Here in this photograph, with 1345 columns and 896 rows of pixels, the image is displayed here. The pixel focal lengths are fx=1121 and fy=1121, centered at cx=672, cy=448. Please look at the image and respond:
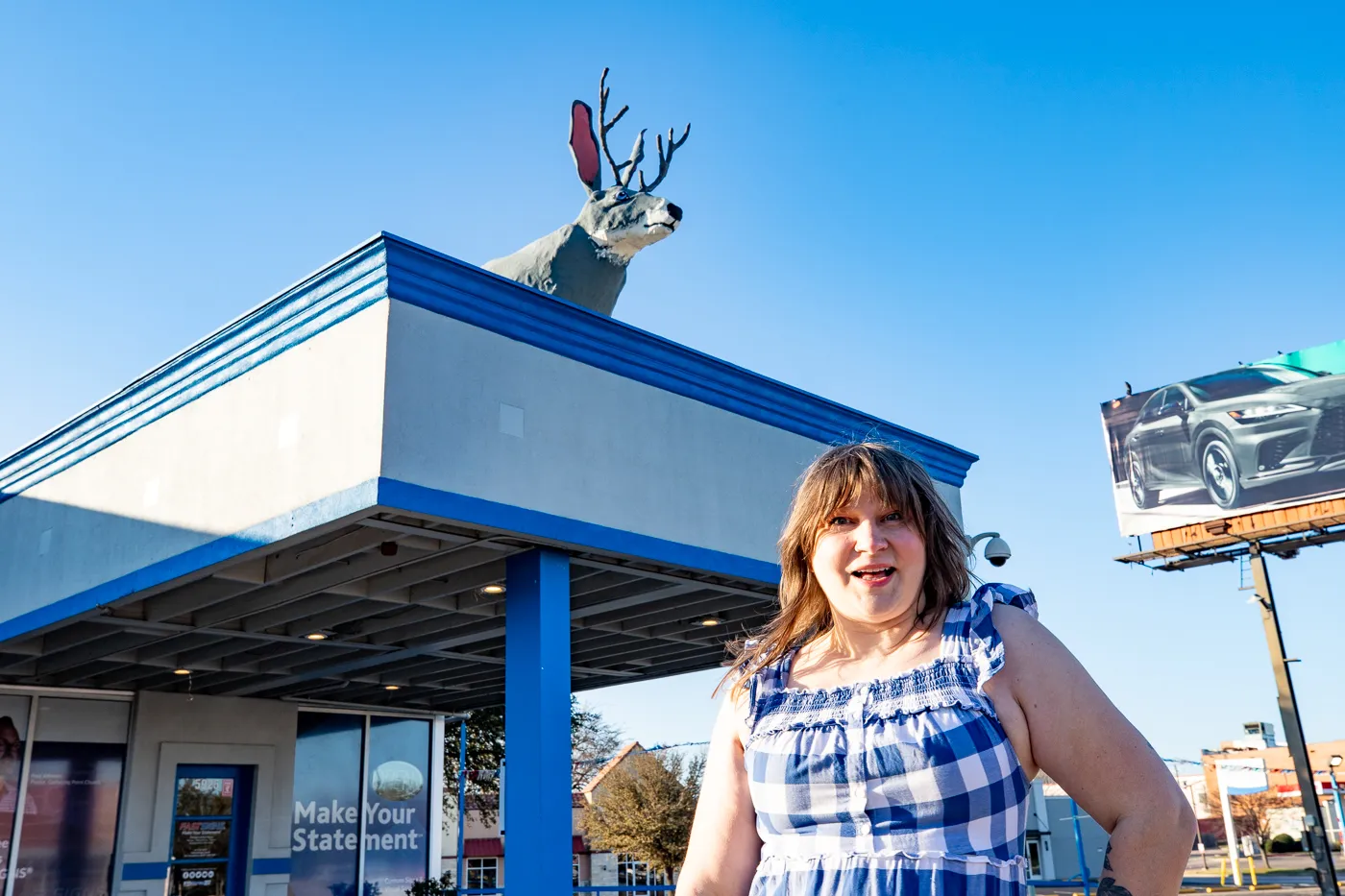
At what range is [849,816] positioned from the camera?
1.67 metres

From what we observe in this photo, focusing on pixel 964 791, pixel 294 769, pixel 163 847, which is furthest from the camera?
pixel 294 769

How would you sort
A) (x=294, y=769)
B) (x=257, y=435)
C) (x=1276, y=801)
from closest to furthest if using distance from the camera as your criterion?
1. (x=257, y=435)
2. (x=294, y=769)
3. (x=1276, y=801)

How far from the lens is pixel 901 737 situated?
1.65 metres

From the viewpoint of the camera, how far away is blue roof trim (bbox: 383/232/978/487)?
6.66 meters

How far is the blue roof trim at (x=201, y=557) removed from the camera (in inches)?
249

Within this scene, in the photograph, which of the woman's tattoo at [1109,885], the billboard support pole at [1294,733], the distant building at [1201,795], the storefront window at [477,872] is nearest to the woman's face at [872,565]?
the woman's tattoo at [1109,885]

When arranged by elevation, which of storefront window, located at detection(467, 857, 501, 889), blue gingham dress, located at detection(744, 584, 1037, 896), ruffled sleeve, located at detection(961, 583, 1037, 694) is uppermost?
ruffled sleeve, located at detection(961, 583, 1037, 694)

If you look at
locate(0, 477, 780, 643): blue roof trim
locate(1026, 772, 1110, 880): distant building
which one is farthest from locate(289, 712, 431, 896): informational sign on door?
locate(1026, 772, 1110, 880): distant building

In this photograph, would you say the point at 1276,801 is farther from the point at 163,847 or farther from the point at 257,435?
the point at 257,435

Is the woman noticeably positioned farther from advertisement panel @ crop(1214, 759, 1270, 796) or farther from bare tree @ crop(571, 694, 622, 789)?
advertisement panel @ crop(1214, 759, 1270, 796)

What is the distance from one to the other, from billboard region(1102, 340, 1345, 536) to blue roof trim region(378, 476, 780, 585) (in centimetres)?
2066

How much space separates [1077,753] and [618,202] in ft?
26.8

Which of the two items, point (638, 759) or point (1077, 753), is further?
point (638, 759)

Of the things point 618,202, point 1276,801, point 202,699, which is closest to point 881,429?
point 618,202
